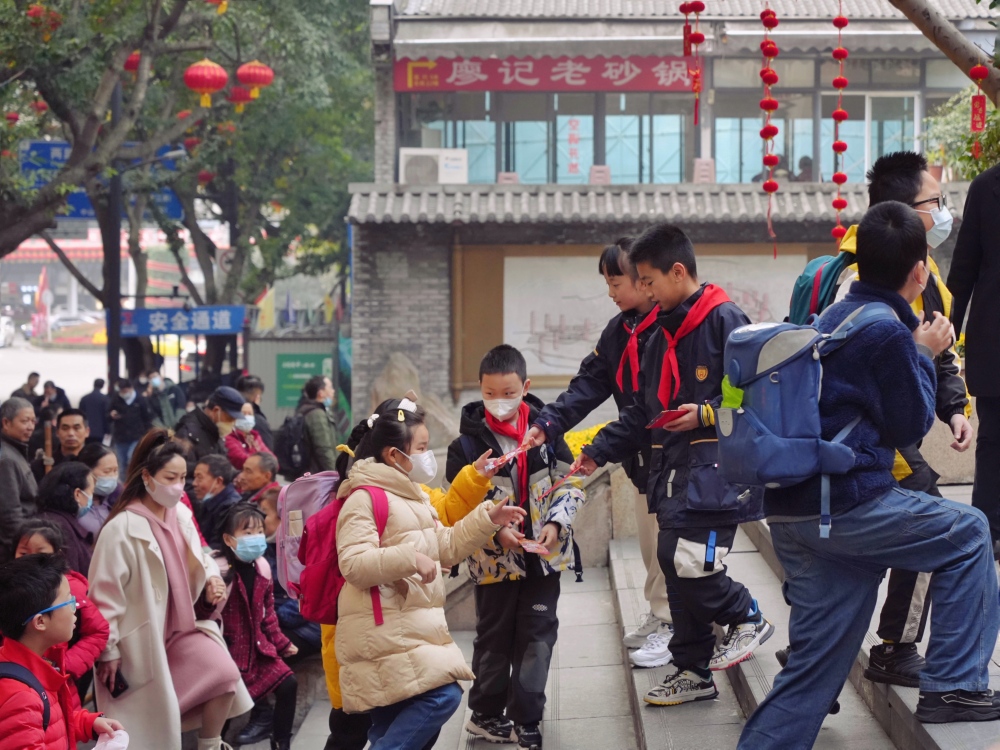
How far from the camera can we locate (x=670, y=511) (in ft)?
14.4

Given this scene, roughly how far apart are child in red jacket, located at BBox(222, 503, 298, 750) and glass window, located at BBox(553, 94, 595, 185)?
41.9 feet

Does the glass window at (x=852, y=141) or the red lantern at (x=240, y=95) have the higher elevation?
the red lantern at (x=240, y=95)

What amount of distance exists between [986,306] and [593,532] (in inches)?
164

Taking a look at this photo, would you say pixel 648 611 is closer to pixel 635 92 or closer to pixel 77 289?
pixel 635 92

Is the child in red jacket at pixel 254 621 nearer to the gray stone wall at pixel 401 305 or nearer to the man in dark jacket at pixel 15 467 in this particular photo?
the man in dark jacket at pixel 15 467

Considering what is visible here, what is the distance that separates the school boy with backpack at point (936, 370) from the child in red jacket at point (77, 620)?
9.82 feet

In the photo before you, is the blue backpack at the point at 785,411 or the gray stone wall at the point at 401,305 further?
the gray stone wall at the point at 401,305

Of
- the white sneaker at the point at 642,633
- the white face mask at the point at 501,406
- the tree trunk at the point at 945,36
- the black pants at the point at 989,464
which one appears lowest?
the white sneaker at the point at 642,633

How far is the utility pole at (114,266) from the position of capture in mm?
16406

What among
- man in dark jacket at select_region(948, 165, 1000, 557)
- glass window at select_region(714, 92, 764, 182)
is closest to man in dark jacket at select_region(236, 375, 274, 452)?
man in dark jacket at select_region(948, 165, 1000, 557)

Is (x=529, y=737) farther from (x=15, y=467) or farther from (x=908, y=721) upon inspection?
(x=15, y=467)

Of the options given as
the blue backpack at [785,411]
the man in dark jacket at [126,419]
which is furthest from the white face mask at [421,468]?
the man in dark jacket at [126,419]

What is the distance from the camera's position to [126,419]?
16.2 meters

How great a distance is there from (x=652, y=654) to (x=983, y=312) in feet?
6.68
